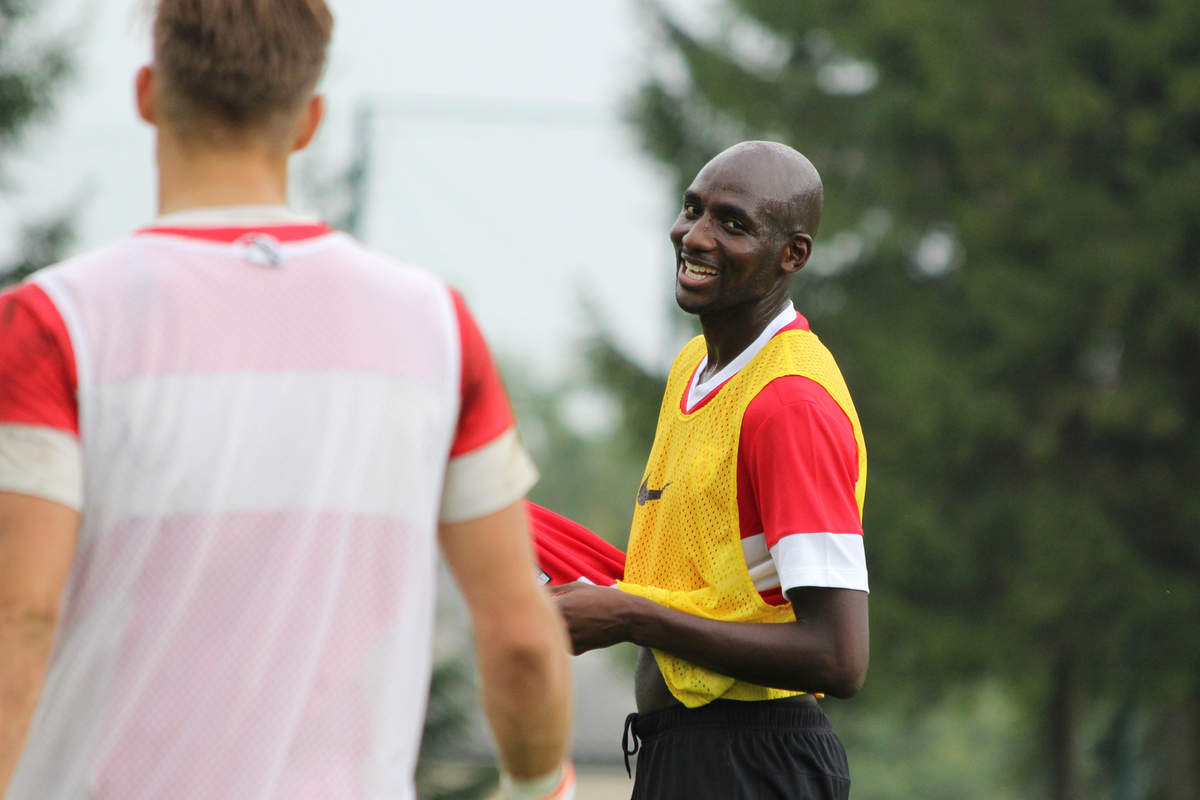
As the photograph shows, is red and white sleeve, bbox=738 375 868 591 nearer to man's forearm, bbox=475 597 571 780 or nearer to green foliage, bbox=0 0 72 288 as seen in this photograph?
man's forearm, bbox=475 597 571 780

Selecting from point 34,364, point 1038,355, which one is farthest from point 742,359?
point 1038,355

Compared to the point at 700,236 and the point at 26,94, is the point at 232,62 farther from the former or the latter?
the point at 26,94

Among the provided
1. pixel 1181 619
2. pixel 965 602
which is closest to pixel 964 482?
pixel 965 602

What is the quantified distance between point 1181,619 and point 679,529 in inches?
507

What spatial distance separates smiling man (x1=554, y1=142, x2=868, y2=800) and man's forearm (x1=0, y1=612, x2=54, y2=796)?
4.66 ft

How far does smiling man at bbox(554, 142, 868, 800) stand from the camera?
3096mm

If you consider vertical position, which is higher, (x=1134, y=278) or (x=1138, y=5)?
(x=1138, y=5)

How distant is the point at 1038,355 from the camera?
1585 centimetres

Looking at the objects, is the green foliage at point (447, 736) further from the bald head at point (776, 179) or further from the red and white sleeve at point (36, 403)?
the red and white sleeve at point (36, 403)

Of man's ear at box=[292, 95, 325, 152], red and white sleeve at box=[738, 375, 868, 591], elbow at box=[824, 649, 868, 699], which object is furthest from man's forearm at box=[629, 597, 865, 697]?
man's ear at box=[292, 95, 325, 152]

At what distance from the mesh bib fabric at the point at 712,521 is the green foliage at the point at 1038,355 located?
39.6ft

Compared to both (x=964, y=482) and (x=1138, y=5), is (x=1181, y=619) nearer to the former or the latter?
(x=964, y=482)

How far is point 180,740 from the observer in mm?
1854

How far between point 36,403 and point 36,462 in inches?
2.6
